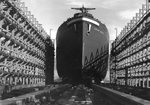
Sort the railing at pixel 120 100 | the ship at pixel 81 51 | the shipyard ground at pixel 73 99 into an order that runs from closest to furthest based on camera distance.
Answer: the railing at pixel 120 100 < the shipyard ground at pixel 73 99 < the ship at pixel 81 51

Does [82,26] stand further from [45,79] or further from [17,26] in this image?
[45,79]

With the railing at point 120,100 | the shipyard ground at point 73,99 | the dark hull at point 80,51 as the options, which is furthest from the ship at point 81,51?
the railing at point 120,100

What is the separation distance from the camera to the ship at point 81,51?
39.1m

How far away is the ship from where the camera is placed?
39062 millimetres

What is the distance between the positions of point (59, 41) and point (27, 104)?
33.0 metres

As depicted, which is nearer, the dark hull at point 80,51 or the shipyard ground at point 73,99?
the shipyard ground at point 73,99

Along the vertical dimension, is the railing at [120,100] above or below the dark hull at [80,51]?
below

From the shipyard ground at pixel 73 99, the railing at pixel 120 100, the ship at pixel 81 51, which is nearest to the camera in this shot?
the railing at pixel 120 100

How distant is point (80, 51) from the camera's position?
39.3 metres

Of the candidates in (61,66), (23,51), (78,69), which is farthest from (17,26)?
(61,66)

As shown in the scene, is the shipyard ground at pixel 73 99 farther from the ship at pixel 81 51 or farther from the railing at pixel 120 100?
the ship at pixel 81 51

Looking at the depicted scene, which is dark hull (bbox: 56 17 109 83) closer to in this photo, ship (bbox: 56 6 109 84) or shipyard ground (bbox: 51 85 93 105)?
ship (bbox: 56 6 109 84)

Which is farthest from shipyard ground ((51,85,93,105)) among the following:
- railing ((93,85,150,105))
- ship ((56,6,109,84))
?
ship ((56,6,109,84))

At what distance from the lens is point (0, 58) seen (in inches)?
1065
